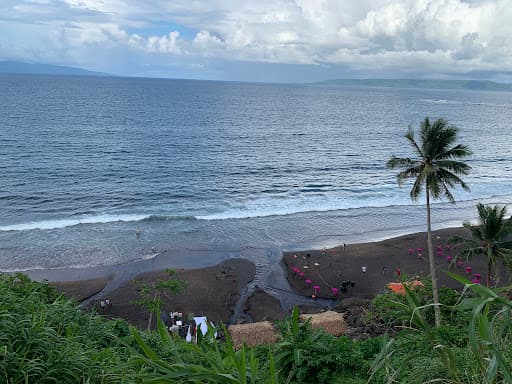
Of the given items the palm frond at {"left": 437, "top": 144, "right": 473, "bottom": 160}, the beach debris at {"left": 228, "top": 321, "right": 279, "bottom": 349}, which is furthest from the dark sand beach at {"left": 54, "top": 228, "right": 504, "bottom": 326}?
the palm frond at {"left": 437, "top": 144, "right": 473, "bottom": 160}

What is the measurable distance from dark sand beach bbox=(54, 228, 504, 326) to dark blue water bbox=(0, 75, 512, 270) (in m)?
3.43

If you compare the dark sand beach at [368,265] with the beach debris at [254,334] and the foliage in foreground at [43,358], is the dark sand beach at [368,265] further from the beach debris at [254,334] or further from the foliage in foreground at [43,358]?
the foliage in foreground at [43,358]

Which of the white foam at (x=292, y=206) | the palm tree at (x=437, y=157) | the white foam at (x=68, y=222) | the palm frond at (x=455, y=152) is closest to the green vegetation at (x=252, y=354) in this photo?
→ the palm tree at (x=437, y=157)

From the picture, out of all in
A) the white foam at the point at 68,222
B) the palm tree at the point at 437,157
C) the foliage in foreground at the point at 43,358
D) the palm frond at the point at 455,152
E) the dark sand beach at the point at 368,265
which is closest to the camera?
the foliage in foreground at the point at 43,358

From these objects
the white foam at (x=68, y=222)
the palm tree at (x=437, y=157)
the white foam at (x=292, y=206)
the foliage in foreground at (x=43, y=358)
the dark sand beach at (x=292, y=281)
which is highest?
the palm tree at (x=437, y=157)

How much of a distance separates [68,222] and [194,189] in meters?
16.8

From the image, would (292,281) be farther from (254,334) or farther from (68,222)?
(68,222)

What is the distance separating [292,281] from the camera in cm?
3241

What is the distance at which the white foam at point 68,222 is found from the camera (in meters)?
40.4

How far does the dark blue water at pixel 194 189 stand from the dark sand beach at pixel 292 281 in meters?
3.43

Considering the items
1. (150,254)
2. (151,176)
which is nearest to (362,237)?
(150,254)

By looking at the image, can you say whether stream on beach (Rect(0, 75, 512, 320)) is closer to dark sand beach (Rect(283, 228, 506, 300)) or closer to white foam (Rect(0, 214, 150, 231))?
white foam (Rect(0, 214, 150, 231))

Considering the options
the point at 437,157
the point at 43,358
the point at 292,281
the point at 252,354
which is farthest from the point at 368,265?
the point at 252,354

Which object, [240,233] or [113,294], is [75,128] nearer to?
[240,233]
